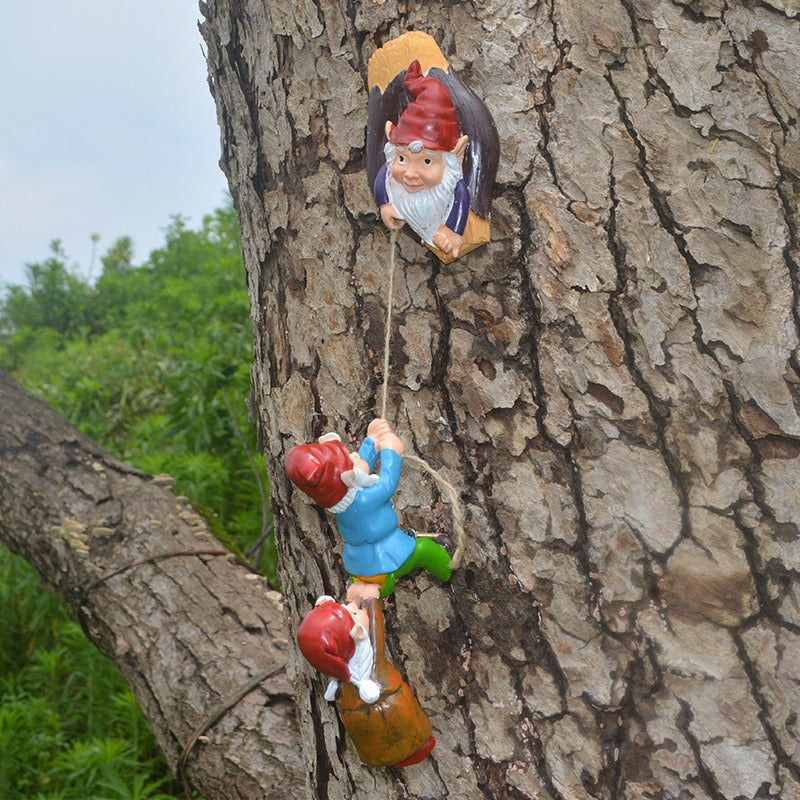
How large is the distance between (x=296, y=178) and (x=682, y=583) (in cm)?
82

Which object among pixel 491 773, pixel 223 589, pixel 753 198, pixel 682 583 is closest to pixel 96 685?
pixel 223 589

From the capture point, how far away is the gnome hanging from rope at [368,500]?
3.74 feet

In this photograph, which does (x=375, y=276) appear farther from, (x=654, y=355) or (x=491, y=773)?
(x=491, y=773)

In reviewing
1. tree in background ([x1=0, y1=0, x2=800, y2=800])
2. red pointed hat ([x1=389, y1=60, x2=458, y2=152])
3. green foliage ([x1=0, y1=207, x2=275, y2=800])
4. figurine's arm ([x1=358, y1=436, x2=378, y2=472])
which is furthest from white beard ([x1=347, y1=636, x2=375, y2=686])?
green foliage ([x1=0, y1=207, x2=275, y2=800])

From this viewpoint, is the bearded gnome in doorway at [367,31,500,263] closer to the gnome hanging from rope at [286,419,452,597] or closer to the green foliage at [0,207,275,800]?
the gnome hanging from rope at [286,419,452,597]

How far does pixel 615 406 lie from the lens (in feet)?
3.95

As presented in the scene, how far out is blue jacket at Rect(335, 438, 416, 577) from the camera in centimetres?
118

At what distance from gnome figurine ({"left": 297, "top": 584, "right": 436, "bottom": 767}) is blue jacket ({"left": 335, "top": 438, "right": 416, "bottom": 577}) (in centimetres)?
4

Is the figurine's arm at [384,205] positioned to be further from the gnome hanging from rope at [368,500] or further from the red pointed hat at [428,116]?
the gnome hanging from rope at [368,500]

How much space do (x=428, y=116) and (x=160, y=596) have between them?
153 cm

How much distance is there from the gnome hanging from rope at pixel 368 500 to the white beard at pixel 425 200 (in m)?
0.28

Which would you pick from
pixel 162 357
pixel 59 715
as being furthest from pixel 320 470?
pixel 162 357

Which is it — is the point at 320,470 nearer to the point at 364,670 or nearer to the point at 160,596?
the point at 364,670

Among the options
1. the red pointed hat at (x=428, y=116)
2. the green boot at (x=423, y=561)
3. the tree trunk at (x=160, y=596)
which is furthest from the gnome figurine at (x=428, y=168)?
the tree trunk at (x=160, y=596)
